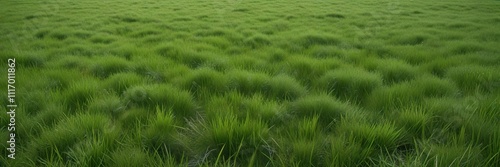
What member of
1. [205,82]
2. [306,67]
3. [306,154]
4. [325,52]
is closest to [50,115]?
[205,82]

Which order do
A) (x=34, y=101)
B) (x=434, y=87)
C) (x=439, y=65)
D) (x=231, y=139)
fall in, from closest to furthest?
(x=231, y=139) → (x=34, y=101) → (x=434, y=87) → (x=439, y=65)

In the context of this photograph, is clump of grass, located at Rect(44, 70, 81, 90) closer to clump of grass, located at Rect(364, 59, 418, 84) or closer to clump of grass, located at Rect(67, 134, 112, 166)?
clump of grass, located at Rect(67, 134, 112, 166)

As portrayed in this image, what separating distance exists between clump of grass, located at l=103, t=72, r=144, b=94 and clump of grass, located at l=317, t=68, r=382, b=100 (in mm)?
1817

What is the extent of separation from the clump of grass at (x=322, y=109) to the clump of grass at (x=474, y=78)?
1.40 meters

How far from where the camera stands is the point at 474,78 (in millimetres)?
3068

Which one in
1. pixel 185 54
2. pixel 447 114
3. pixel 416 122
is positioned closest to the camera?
pixel 416 122

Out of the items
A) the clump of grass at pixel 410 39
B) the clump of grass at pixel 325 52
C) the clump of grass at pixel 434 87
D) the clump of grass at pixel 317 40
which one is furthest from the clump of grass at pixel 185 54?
the clump of grass at pixel 410 39

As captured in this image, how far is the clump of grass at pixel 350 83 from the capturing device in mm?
2807

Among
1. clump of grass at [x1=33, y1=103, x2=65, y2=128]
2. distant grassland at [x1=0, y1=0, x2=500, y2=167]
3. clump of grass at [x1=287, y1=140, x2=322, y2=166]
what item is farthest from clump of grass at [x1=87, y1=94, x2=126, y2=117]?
clump of grass at [x1=287, y1=140, x2=322, y2=166]

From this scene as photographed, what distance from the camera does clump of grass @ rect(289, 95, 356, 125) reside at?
2165mm

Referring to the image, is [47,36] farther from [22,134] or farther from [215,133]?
[215,133]

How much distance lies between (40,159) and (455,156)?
2.16 metres

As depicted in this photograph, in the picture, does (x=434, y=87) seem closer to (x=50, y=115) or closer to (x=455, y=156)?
(x=455, y=156)

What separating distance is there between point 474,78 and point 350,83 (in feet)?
4.21
